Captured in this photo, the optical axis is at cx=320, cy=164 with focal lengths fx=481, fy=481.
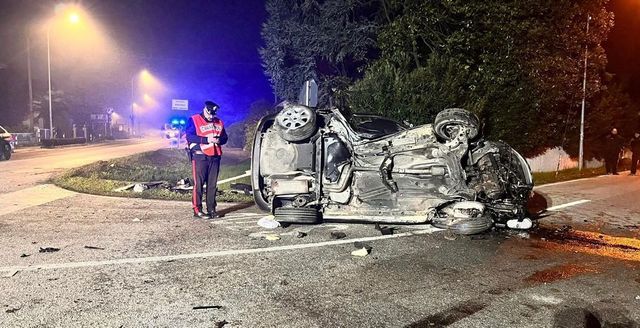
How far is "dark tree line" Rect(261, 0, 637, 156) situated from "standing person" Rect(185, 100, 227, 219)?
568 cm

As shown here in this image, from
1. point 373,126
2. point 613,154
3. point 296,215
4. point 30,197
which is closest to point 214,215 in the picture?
point 296,215

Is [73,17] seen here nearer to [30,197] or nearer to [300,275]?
[30,197]

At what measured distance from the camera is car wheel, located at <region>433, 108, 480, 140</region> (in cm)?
581

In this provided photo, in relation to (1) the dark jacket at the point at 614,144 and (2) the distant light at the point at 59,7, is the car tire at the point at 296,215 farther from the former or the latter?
(2) the distant light at the point at 59,7

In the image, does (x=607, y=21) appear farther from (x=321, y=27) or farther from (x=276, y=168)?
(x=276, y=168)

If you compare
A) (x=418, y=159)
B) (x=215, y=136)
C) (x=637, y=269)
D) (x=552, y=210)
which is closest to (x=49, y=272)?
(x=215, y=136)

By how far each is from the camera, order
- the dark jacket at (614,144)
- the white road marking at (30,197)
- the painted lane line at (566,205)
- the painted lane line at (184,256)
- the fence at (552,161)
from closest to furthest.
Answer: the painted lane line at (184,256), the white road marking at (30,197), the painted lane line at (566,205), the dark jacket at (614,144), the fence at (552,161)

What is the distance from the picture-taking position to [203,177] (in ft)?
23.7

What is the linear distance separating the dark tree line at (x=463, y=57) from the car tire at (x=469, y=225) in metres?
6.33

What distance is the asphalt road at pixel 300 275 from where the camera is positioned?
358 centimetres

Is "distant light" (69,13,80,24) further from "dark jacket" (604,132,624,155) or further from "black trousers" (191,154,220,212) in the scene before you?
"dark jacket" (604,132,624,155)

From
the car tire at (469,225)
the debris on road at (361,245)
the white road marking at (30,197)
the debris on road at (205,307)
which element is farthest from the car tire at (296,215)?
the white road marking at (30,197)

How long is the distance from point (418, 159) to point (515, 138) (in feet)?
34.0

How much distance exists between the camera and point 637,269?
4.97 m
